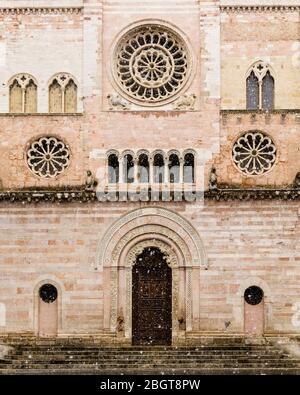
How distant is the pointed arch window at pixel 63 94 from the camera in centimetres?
3891

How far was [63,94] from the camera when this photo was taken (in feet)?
128

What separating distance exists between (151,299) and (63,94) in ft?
27.6

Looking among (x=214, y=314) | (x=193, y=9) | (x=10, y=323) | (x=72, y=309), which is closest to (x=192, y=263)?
(x=214, y=314)

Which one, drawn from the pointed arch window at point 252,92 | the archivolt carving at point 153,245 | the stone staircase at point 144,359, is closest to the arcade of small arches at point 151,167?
the archivolt carving at point 153,245

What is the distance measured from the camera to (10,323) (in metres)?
37.3

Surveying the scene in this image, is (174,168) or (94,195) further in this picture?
(174,168)

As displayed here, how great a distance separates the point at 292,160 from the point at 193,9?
680 centimetres

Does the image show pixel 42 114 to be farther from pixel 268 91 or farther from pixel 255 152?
pixel 268 91

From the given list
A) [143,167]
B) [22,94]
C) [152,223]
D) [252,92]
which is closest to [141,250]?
[152,223]

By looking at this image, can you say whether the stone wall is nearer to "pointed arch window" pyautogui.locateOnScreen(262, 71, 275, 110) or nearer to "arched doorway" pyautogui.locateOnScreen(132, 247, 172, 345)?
"arched doorway" pyautogui.locateOnScreen(132, 247, 172, 345)

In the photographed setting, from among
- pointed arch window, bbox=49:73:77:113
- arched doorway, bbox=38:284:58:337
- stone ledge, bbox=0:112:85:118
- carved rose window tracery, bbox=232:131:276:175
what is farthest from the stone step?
pointed arch window, bbox=49:73:77:113

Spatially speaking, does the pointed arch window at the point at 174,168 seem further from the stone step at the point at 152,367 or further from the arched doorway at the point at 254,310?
the stone step at the point at 152,367

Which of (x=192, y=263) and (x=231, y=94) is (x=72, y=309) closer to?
(x=192, y=263)

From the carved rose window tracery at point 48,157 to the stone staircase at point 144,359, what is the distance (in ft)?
20.8
